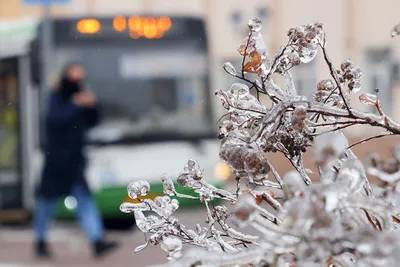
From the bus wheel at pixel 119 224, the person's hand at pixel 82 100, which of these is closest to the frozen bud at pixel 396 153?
the person's hand at pixel 82 100

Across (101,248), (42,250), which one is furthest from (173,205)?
(42,250)

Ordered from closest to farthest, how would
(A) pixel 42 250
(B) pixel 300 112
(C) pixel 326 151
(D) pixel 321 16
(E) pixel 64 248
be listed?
(C) pixel 326 151 < (B) pixel 300 112 < (A) pixel 42 250 < (E) pixel 64 248 < (D) pixel 321 16

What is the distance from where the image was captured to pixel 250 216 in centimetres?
75

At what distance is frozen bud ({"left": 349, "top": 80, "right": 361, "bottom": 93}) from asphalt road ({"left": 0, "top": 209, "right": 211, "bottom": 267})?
5270 millimetres

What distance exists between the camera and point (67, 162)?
7.21m

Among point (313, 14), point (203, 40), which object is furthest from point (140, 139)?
point (313, 14)

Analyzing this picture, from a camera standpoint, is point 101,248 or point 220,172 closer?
point 101,248

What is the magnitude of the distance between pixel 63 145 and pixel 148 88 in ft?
5.01

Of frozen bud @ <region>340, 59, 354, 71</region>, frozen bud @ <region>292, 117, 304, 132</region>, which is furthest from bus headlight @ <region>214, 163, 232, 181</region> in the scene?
frozen bud @ <region>292, 117, 304, 132</region>

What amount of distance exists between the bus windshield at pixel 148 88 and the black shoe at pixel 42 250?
4.56 feet

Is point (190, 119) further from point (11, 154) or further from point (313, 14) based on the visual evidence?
point (313, 14)

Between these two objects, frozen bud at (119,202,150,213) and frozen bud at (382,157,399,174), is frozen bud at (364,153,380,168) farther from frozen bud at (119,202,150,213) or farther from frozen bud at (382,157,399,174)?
frozen bud at (119,202,150,213)

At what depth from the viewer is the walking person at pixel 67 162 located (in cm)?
714

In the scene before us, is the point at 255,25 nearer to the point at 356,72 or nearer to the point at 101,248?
the point at 356,72
